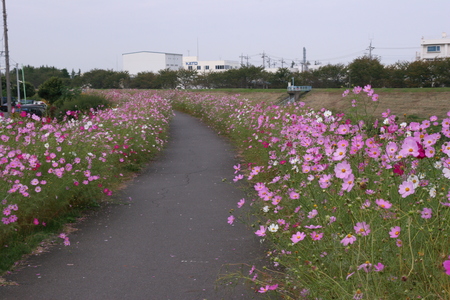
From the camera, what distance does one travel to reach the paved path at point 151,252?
171 inches

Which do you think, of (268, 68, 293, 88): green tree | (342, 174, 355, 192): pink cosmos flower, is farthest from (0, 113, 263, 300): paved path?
(268, 68, 293, 88): green tree

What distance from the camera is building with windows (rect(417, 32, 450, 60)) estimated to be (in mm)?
83062

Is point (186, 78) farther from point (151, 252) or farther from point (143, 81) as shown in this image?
point (151, 252)

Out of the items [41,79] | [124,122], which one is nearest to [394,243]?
[124,122]

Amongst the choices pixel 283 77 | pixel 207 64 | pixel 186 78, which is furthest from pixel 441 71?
pixel 207 64

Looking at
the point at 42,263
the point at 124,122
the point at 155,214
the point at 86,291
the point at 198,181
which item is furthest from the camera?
the point at 124,122

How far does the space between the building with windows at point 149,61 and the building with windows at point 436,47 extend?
53698mm

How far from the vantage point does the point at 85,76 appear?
80.4 metres

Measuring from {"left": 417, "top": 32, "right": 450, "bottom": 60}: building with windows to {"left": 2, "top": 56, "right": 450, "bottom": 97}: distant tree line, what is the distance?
1381 inches

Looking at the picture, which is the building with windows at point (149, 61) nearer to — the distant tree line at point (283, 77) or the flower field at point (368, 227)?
the distant tree line at point (283, 77)

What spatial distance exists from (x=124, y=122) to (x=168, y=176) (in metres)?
2.77

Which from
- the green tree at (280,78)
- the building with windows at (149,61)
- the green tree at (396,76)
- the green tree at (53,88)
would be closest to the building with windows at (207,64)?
the building with windows at (149,61)

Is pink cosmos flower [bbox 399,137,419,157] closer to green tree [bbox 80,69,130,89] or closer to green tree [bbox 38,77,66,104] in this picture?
green tree [bbox 38,77,66,104]

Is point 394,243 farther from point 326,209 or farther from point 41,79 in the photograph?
point 41,79
